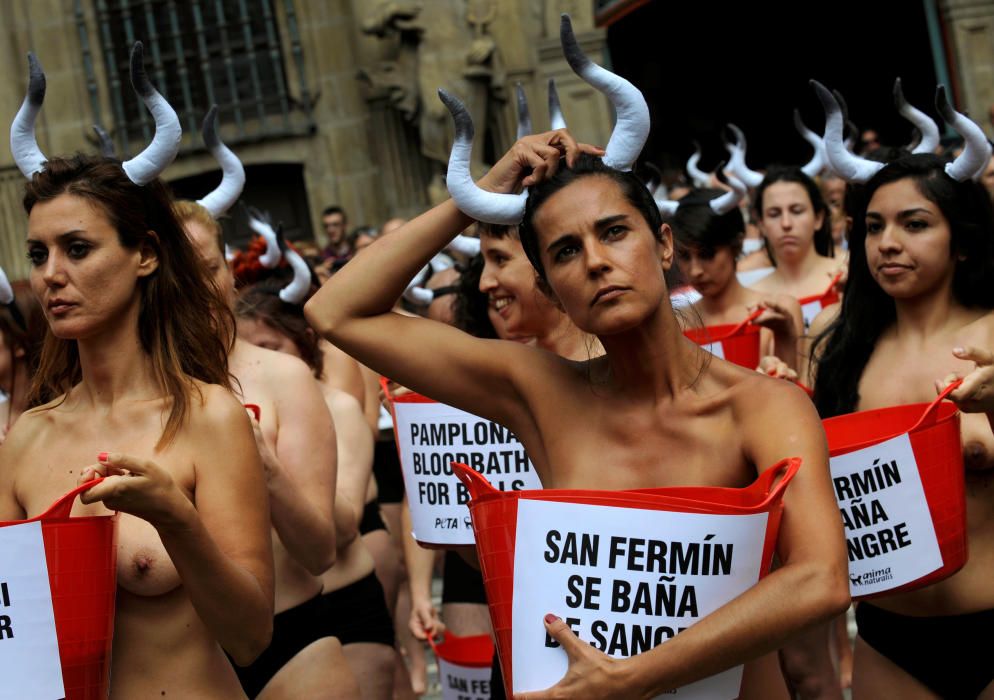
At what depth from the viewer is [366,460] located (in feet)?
18.3

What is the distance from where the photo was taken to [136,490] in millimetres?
2902

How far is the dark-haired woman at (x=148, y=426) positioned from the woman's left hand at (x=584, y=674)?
0.82 m

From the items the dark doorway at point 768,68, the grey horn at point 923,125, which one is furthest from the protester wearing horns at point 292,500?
the dark doorway at point 768,68

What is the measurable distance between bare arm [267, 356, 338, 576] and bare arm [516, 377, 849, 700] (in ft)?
4.83

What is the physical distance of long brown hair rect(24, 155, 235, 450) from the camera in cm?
355

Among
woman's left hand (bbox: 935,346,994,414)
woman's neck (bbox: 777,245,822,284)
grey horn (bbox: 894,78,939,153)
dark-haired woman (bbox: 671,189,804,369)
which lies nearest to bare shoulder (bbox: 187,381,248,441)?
woman's left hand (bbox: 935,346,994,414)

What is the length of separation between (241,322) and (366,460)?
34.2 inches

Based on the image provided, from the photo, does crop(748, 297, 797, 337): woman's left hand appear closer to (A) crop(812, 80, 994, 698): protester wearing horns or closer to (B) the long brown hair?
(A) crop(812, 80, 994, 698): protester wearing horns

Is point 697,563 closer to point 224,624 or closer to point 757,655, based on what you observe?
point 757,655

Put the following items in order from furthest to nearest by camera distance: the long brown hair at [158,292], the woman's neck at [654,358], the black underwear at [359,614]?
the black underwear at [359,614] < the long brown hair at [158,292] < the woman's neck at [654,358]

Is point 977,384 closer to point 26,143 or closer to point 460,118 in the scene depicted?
point 460,118

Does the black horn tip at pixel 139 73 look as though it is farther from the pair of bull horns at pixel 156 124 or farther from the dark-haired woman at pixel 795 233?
the dark-haired woman at pixel 795 233

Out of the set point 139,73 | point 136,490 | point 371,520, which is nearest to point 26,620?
point 136,490

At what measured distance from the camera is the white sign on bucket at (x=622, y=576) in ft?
8.93
